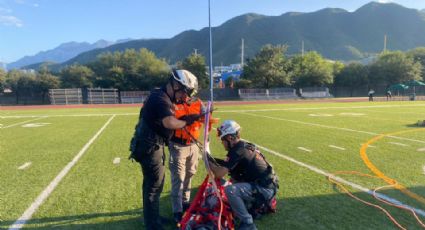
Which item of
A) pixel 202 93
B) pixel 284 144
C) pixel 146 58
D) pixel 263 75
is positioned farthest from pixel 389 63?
pixel 284 144

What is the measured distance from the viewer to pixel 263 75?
5741cm

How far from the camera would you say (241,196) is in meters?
4.09

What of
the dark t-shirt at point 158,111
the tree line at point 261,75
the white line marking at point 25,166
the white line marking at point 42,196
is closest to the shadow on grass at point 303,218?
the white line marking at point 42,196

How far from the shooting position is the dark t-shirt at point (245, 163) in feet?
13.3

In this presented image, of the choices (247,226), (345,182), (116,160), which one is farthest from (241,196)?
(116,160)

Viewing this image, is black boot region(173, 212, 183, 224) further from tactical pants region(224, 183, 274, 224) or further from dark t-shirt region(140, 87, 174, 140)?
dark t-shirt region(140, 87, 174, 140)

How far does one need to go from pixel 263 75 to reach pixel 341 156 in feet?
165

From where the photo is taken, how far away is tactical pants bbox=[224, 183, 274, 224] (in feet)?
12.9

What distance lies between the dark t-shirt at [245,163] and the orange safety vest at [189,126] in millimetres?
586

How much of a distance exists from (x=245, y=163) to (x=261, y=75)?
179 feet

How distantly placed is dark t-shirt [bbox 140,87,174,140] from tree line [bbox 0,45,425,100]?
178 ft

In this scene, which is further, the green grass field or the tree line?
the tree line

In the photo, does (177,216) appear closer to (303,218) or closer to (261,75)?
(303,218)

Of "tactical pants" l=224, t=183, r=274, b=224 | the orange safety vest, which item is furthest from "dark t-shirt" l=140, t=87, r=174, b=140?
"tactical pants" l=224, t=183, r=274, b=224
